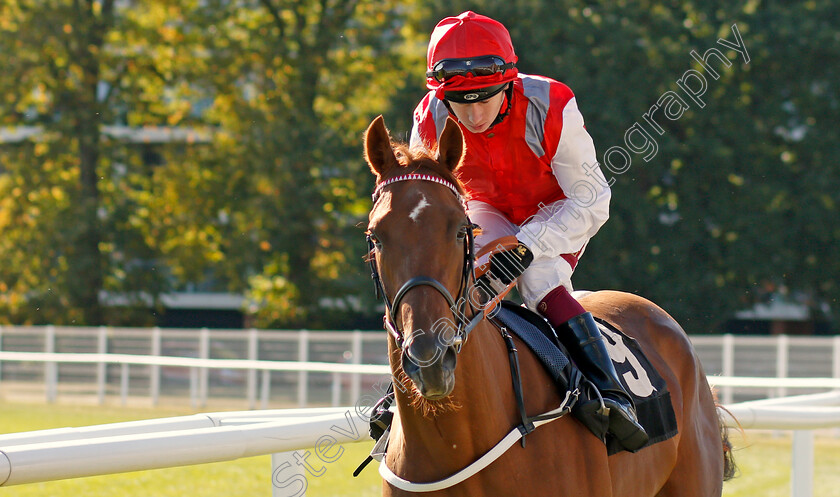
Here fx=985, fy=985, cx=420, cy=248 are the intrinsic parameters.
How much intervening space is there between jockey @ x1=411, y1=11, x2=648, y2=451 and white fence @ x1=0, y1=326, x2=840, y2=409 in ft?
36.3

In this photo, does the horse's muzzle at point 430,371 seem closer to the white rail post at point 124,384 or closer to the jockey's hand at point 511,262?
the jockey's hand at point 511,262

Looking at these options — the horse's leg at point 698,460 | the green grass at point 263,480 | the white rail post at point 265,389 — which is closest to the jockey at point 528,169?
the horse's leg at point 698,460

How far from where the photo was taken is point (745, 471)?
30.4 ft

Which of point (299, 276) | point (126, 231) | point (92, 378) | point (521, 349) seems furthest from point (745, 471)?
point (126, 231)

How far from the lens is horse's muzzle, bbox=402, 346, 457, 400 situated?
235cm

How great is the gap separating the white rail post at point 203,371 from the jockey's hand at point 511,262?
1334 cm

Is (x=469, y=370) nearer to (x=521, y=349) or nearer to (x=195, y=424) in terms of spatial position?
(x=521, y=349)

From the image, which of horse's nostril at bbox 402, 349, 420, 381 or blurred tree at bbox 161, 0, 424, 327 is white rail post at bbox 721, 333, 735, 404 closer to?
blurred tree at bbox 161, 0, 424, 327

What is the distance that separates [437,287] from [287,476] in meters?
1.57

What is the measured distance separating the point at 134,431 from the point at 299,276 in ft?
70.0

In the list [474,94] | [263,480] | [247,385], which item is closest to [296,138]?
[247,385]

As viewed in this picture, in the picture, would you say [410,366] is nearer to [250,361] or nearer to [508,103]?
[508,103]

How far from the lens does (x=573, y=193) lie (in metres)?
3.44

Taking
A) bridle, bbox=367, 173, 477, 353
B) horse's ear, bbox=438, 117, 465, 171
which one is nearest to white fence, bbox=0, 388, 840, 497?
bridle, bbox=367, 173, 477, 353
